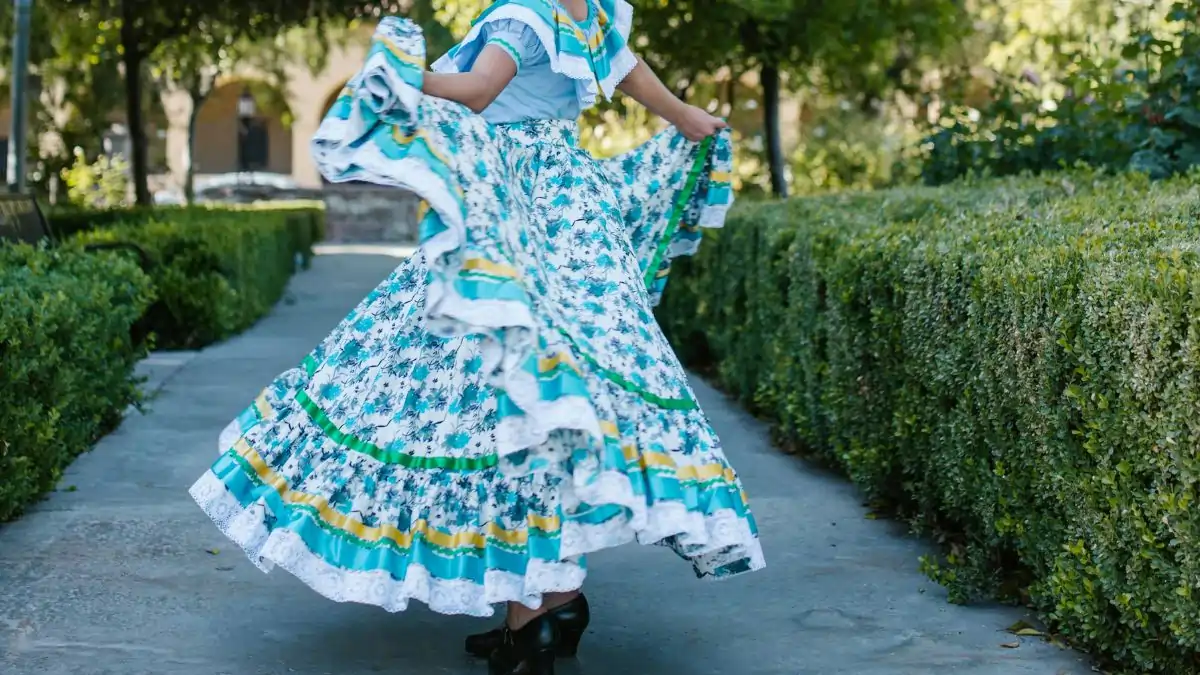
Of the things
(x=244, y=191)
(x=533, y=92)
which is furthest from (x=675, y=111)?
(x=244, y=191)

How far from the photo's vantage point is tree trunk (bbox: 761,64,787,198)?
15.0 metres

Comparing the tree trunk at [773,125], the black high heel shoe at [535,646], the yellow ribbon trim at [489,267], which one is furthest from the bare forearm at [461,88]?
the tree trunk at [773,125]

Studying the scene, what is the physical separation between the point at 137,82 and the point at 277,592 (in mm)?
15818

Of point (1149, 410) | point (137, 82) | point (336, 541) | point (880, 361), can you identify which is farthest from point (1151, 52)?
point (137, 82)

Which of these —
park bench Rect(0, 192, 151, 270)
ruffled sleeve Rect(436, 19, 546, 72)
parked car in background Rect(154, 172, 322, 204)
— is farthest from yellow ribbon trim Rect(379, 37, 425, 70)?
parked car in background Rect(154, 172, 322, 204)

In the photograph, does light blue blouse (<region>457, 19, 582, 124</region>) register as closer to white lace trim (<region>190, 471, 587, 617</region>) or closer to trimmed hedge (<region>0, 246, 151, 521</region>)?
white lace trim (<region>190, 471, 587, 617</region>)

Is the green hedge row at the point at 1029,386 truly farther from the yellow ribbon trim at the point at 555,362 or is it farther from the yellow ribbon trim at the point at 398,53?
the yellow ribbon trim at the point at 398,53

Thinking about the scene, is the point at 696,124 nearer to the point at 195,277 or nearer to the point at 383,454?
the point at 383,454

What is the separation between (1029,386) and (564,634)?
4.61 feet

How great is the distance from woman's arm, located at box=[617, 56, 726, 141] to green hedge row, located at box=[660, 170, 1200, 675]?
0.92m

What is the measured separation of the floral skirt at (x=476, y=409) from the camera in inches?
136

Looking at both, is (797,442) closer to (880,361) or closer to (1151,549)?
(880,361)

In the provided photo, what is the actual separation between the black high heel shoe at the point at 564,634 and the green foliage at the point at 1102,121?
446 cm

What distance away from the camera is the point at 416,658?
13.6 ft
